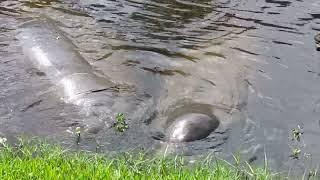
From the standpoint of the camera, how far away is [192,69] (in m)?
8.25

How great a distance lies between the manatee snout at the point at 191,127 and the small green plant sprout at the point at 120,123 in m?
0.49

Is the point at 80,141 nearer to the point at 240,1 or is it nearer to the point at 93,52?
the point at 93,52

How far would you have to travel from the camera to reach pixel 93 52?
8.71 m

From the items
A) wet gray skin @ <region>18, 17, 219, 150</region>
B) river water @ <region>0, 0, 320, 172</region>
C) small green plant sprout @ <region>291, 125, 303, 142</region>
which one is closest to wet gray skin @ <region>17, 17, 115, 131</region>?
wet gray skin @ <region>18, 17, 219, 150</region>

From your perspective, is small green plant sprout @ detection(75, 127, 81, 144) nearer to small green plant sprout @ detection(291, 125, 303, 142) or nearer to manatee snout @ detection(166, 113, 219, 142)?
manatee snout @ detection(166, 113, 219, 142)

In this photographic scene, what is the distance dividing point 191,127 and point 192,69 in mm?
1917

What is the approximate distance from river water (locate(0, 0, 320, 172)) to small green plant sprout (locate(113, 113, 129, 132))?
8cm

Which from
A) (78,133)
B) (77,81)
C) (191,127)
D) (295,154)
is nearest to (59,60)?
(77,81)

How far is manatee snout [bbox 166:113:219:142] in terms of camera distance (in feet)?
20.9

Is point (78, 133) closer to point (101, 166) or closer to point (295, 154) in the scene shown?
point (101, 166)

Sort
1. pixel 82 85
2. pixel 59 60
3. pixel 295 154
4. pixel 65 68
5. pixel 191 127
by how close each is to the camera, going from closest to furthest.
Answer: pixel 295 154 < pixel 191 127 < pixel 82 85 < pixel 65 68 < pixel 59 60

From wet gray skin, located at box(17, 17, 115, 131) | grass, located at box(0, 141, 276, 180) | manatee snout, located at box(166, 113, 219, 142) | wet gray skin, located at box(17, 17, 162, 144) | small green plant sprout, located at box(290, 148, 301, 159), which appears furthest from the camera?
wet gray skin, located at box(17, 17, 115, 131)

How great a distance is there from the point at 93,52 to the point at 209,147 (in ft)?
10.2

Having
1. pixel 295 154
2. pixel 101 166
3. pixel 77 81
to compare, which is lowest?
A: pixel 295 154
